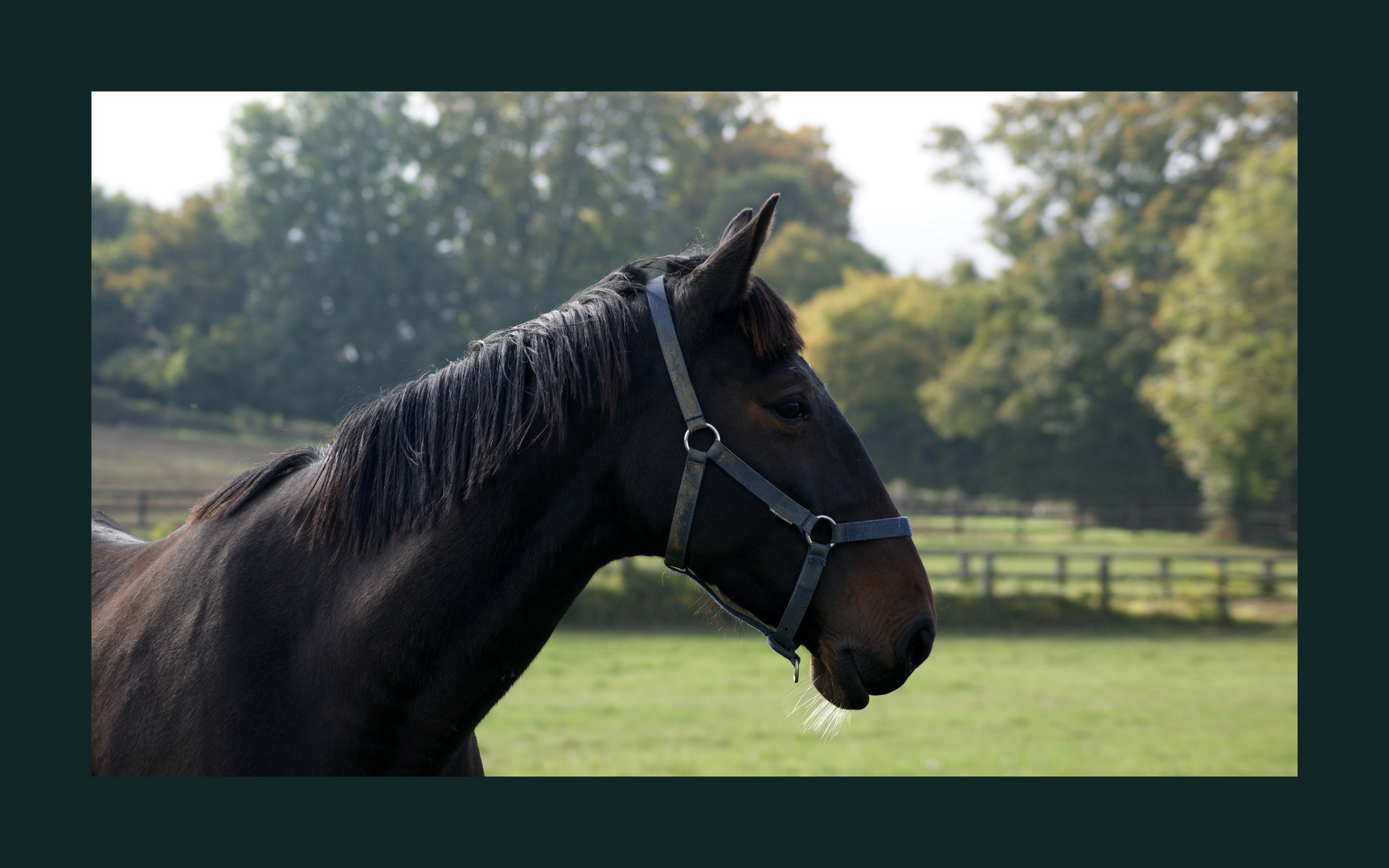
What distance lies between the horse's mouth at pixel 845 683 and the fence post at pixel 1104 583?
16380mm

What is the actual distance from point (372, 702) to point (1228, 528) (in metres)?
29.1

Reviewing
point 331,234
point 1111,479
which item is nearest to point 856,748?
point 1111,479

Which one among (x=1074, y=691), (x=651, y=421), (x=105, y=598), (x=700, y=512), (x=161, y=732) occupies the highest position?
(x=651, y=421)

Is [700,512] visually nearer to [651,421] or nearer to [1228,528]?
[651,421]

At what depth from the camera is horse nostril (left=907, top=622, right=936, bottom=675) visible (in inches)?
81.6

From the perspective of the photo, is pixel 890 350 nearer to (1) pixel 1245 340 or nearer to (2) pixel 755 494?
(1) pixel 1245 340

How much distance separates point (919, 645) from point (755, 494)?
0.54 m

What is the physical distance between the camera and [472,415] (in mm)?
2092

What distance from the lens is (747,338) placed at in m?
2.14

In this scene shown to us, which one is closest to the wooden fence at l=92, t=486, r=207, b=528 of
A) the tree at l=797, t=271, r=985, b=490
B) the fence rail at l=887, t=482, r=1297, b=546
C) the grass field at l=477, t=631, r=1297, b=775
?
the grass field at l=477, t=631, r=1297, b=775

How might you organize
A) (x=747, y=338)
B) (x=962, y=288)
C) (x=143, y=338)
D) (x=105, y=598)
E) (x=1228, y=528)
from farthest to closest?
1. (x=962, y=288)
2. (x=143, y=338)
3. (x=1228, y=528)
4. (x=105, y=598)
5. (x=747, y=338)

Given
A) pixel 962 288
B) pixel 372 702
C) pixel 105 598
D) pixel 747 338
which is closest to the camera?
pixel 372 702

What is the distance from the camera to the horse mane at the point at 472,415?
2.05m

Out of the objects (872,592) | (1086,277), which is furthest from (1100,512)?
(872,592)
